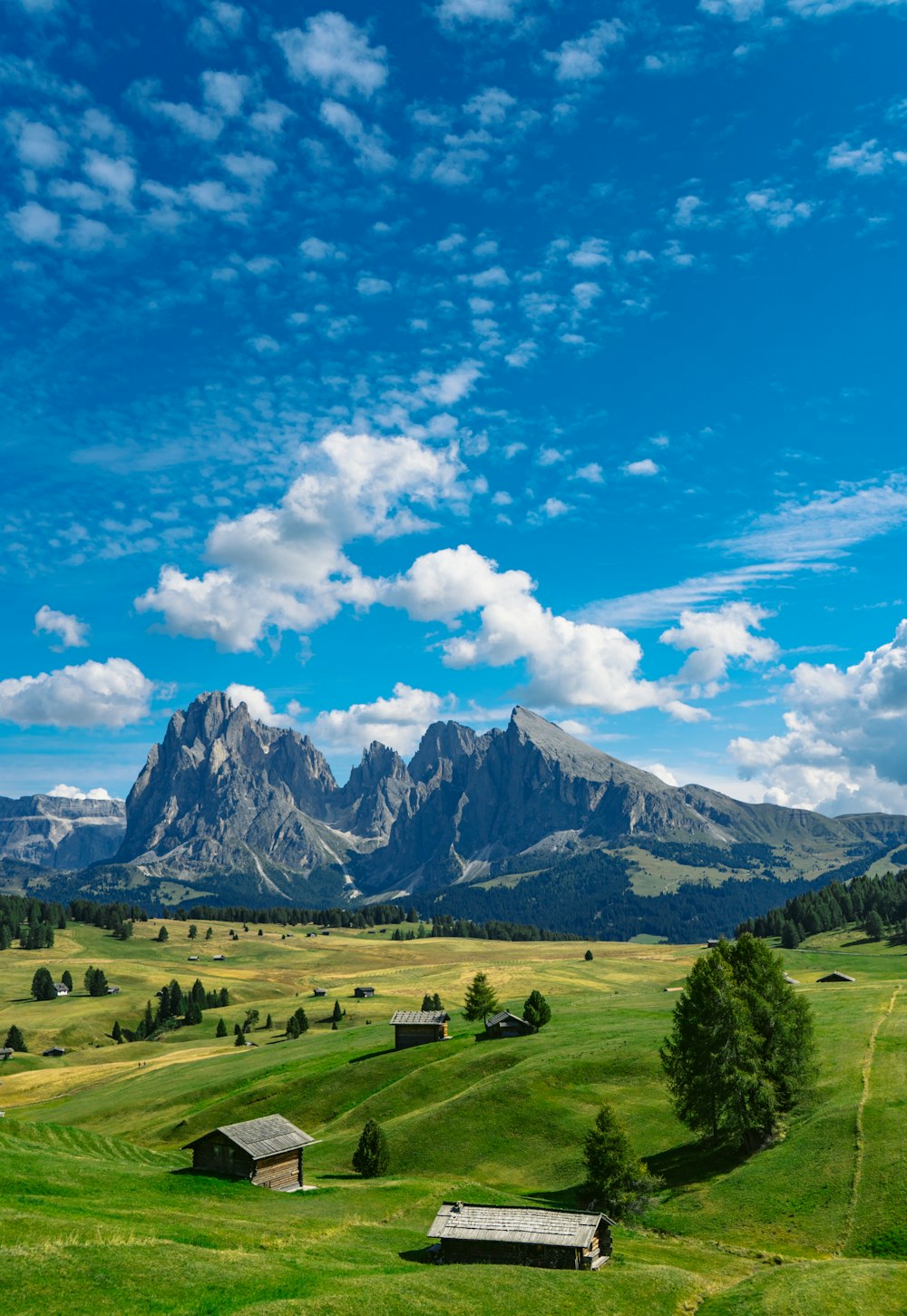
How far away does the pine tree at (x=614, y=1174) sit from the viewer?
170 feet

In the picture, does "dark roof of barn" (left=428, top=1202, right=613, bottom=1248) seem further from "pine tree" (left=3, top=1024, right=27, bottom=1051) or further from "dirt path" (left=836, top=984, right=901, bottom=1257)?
"pine tree" (left=3, top=1024, right=27, bottom=1051)

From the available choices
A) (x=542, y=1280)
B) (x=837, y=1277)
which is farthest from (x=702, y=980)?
(x=542, y=1280)

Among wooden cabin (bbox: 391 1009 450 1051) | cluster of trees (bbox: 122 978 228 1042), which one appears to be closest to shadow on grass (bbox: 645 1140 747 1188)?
wooden cabin (bbox: 391 1009 450 1051)

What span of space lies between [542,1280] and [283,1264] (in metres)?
11.0

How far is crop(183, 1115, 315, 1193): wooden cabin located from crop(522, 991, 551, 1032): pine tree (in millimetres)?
44535

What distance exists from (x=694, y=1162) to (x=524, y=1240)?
24.4m

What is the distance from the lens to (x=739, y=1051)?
201 feet

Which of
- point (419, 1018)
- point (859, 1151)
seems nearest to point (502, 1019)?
point (419, 1018)

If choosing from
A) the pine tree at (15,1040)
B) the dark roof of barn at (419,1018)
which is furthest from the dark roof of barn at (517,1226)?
the pine tree at (15,1040)

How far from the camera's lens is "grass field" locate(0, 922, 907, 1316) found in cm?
3111

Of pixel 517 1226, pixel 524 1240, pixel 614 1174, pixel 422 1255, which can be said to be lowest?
pixel 614 1174

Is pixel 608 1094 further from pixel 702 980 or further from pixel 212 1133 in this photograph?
pixel 212 1133

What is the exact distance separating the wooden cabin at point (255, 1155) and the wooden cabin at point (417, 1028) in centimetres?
4197

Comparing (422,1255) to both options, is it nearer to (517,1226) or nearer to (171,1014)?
(517,1226)
